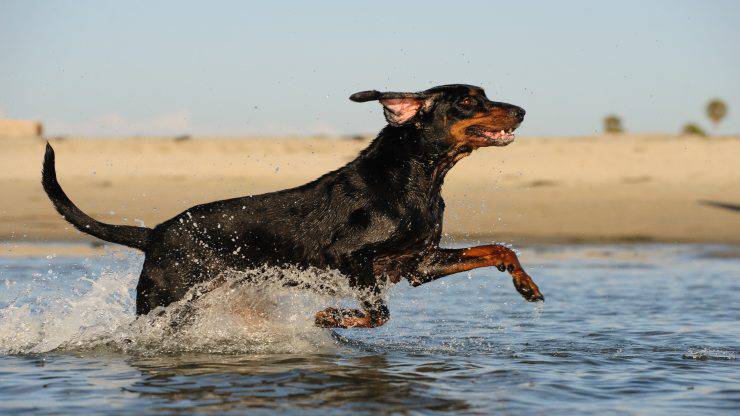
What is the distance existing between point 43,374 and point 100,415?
1313mm

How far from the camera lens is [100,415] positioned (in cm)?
502

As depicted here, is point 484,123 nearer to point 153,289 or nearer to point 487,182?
point 153,289

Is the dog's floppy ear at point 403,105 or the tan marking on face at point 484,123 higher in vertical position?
the dog's floppy ear at point 403,105

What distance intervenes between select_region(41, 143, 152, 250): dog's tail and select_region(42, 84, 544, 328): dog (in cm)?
3

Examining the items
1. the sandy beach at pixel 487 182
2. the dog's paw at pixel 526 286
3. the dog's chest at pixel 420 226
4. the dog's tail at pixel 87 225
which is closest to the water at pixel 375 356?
the dog's paw at pixel 526 286

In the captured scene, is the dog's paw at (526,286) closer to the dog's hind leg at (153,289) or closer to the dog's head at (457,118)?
the dog's head at (457,118)

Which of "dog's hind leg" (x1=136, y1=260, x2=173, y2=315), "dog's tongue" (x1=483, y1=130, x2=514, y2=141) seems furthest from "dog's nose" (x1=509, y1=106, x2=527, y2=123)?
"dog's hind leg" (x1=136, y1=260, x2=173, y2=315)

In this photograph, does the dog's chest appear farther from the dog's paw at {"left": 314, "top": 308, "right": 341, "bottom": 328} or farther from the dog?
the dog's paw at {"left": 314, "top": 308, "right": 341, "bottom": 328}

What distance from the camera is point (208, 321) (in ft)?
22.6

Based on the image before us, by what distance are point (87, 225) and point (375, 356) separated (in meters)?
2.16

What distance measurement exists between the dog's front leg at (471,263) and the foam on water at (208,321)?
1.88 feet

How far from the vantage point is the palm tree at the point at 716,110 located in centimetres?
6719

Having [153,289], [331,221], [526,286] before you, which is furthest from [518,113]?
[153,289]

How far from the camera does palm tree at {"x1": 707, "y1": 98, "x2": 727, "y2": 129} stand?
6719 centimetres
